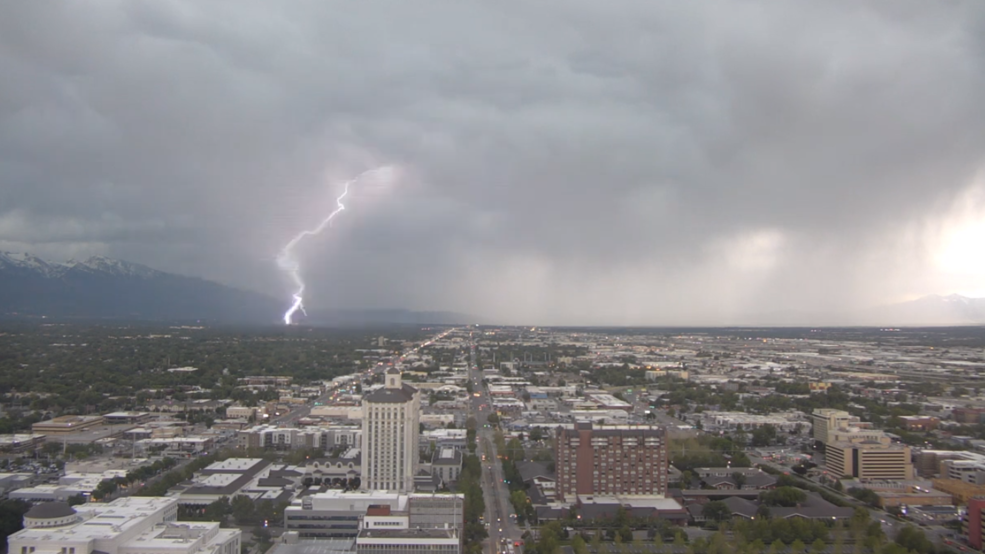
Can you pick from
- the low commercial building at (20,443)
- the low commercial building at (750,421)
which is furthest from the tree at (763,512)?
the low commercial building at (20,443)

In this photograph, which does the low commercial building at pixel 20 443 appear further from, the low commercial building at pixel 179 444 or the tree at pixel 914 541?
the tree at pixel 914 541

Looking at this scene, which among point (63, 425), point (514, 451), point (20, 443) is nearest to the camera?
point (20, 443)

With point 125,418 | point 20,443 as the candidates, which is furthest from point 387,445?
point 125,418

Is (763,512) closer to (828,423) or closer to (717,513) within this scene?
(717,513)

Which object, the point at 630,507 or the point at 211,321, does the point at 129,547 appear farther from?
the point at 211,321

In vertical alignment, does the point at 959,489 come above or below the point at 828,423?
below

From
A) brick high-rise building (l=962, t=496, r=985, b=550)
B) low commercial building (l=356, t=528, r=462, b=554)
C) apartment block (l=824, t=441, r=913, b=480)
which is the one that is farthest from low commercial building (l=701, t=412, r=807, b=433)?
low commercial building (l=356, t=528, r=462, b=554)

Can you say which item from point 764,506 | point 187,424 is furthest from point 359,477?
point 187,424
